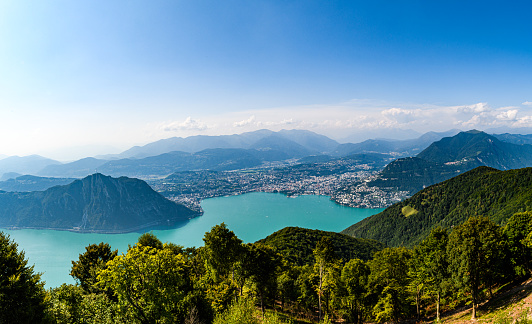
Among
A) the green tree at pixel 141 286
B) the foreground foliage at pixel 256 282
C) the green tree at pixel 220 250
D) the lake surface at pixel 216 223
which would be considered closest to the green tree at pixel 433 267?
the foreground foliage at pixel 256 282

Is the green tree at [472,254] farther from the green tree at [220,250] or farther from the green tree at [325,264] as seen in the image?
the green tree at [220,250]

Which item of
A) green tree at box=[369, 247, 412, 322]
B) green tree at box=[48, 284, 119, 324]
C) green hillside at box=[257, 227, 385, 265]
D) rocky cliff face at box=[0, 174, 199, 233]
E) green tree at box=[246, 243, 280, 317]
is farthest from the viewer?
rocky cliff face at box=[0, 174, 199, 233]

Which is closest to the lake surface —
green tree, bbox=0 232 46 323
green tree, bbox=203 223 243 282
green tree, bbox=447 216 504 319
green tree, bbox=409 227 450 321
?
green tree, bbox=203 223 243 282

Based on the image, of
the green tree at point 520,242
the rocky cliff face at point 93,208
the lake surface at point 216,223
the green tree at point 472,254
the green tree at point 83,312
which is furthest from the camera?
the rocky cliff face at point 93,208

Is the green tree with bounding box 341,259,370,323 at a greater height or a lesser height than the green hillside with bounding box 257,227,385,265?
greater

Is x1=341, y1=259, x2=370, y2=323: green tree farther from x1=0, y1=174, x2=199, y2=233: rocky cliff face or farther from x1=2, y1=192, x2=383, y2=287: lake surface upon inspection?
x1=0, y1=174, x2=199, y2=233: rocky cliff face

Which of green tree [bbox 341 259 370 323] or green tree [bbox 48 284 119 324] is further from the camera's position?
green tree [bbox 341 259 370 323]

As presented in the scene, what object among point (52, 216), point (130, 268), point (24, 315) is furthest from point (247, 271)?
point (52, 216)

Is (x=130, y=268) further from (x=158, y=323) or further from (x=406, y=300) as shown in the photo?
(x=406, y=300)
